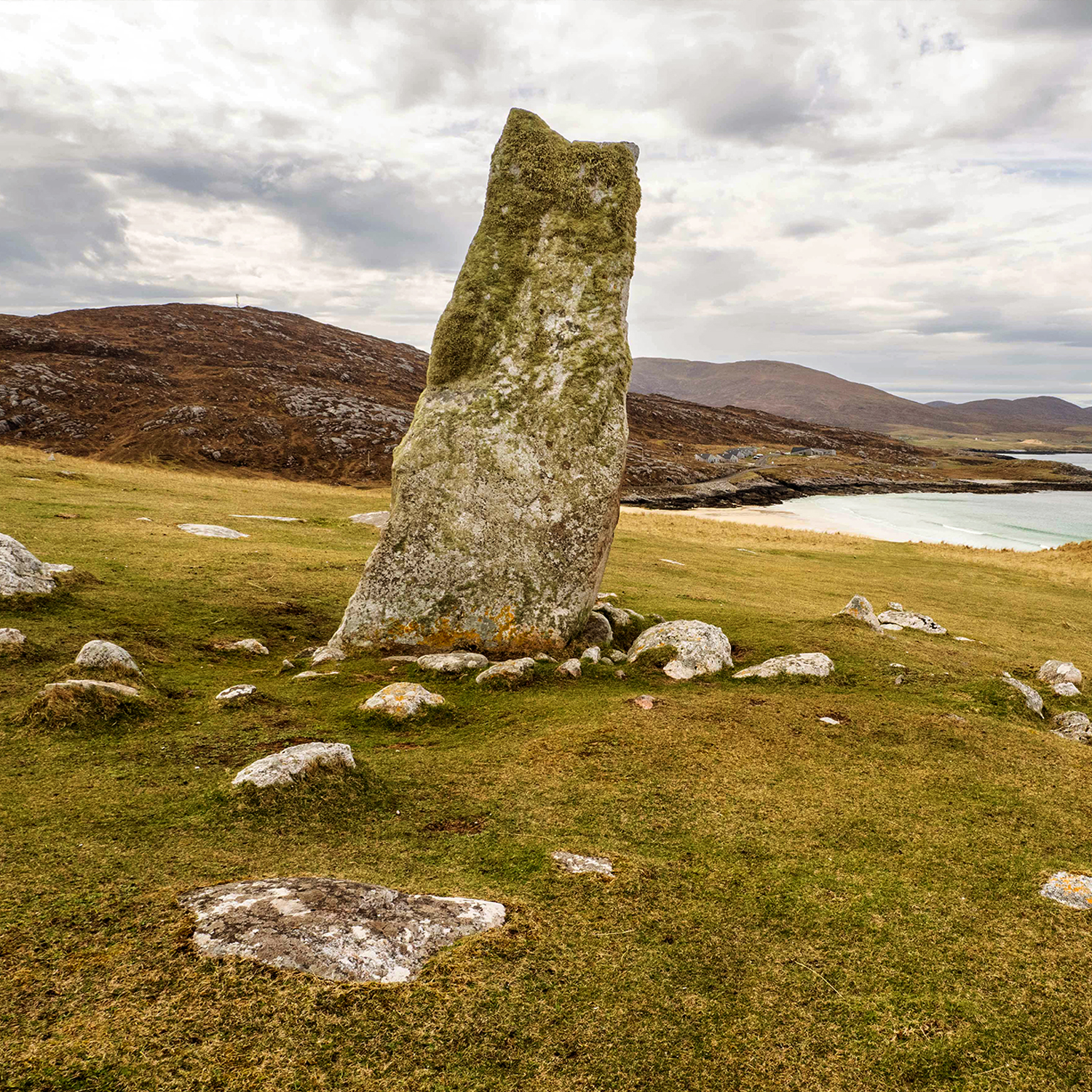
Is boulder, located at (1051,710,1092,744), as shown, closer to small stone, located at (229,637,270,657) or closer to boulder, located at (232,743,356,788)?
boulder, located at (232,743,356,788)

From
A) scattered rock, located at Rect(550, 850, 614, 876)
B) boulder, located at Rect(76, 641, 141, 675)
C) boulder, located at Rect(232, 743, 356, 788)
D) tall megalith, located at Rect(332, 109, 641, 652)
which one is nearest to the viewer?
scattered rock, located at Rect(550, 850, 614, 876)

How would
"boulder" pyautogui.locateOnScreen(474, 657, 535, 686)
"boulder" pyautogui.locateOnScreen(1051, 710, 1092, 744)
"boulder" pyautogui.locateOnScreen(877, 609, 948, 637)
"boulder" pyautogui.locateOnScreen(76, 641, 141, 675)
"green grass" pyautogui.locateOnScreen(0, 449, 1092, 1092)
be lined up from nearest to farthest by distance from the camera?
"green grass" pyautogui.locateOnScreen(0, 449, 1092, 1092)
"boulder" pyautogui.locateOnScreen(76, 641, 141, 675)
"boulder" pyautogui.locateOnScreen(1051, 710, 1092, 744)
"boulder" pyautogui.locateOnScreen(474, 657, 535, 686)
"boulder" pyautogui.locateOnScreen(877, 609, 948, 637)

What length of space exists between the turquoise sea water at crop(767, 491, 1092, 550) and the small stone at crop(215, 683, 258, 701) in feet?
189

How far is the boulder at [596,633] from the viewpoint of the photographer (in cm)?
1525

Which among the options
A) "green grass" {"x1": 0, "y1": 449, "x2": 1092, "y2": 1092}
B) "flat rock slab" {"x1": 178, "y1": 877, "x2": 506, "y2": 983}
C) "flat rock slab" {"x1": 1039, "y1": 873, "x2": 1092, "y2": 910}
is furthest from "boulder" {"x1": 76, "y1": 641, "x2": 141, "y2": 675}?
"flat rock slab" {"x1": 1039, "y1": 873, "x2": 1092, "y2": 910}

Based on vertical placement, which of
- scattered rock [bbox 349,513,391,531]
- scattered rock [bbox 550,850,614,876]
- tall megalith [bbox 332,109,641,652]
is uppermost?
tall megalith [bbox 332,109,641,652]

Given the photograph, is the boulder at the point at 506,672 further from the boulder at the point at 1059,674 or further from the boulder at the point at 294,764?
the boulder at the point at 1059,674

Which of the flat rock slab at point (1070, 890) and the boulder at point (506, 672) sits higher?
the boulder at point (506, 672)

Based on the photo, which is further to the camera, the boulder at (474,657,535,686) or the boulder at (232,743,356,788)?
the boulder at (474,657,535,686)

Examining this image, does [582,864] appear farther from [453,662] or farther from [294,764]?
[453,662]

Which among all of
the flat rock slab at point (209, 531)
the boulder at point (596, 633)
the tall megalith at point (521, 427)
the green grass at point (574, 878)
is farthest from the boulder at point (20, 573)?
the boulder at point (596, 633)

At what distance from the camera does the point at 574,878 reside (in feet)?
22.9

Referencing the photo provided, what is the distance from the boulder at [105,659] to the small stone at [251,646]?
283cm

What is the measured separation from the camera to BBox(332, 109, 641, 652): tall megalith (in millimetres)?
14711
